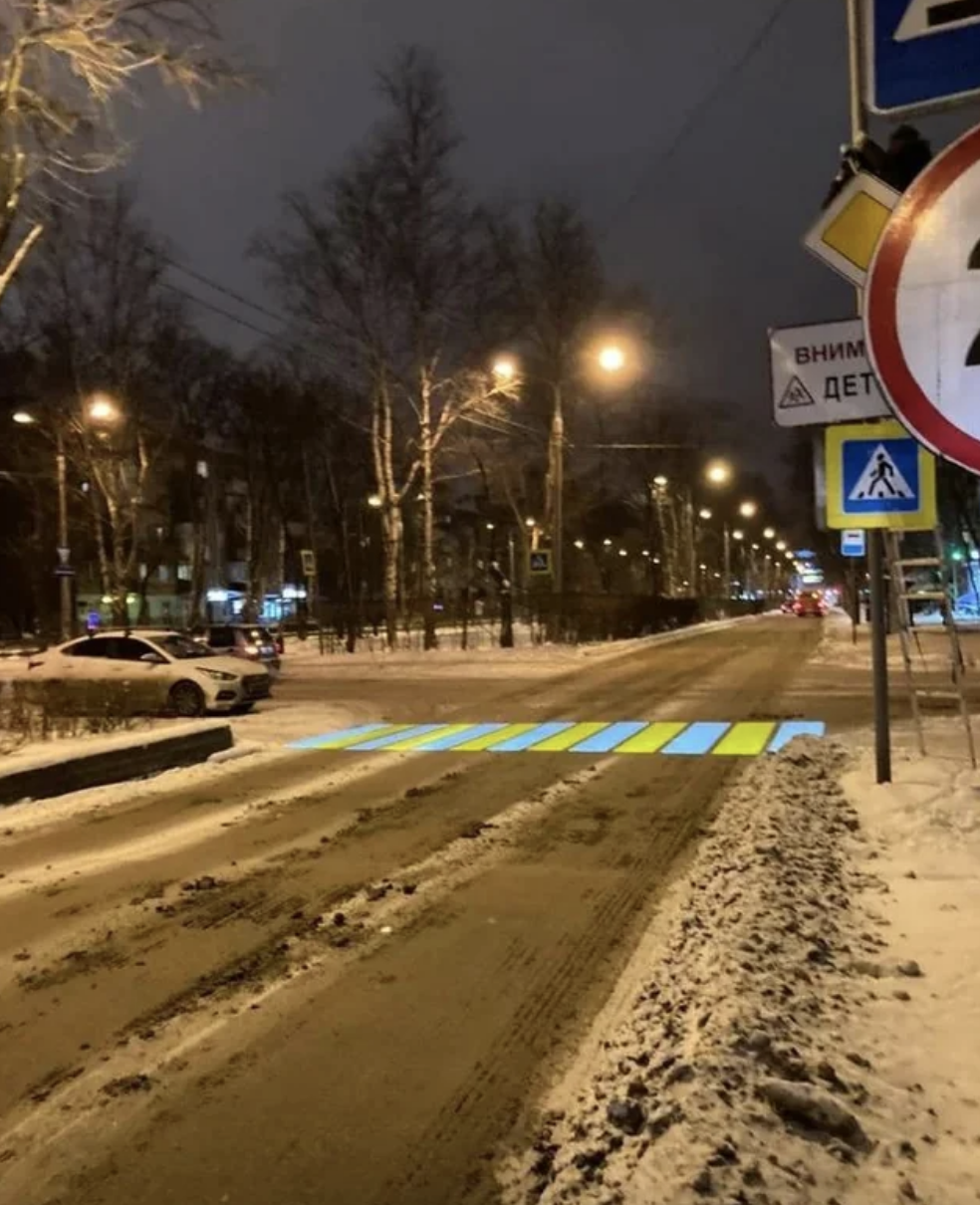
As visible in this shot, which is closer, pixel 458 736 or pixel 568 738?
pixel 568 738

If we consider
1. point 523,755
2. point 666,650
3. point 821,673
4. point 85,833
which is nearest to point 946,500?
point 666,650

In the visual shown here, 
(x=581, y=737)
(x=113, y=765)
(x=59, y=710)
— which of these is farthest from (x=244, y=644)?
(x=113, y=765)

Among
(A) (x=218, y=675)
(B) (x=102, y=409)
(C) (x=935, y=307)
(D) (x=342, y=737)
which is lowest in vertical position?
(D) (x=342, y=737)

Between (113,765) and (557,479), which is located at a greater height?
(557,479)

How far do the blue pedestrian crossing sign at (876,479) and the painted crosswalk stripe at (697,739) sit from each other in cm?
482

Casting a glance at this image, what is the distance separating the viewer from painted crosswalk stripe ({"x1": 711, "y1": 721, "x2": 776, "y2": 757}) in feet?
45.4

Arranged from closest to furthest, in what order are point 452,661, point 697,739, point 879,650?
1. point 879,650
2. point 697,739
3. point 452,661

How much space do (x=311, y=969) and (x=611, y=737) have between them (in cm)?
1009

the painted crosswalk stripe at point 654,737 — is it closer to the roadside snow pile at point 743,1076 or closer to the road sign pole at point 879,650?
the road sign pole at point 879,650

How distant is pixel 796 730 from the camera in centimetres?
1625

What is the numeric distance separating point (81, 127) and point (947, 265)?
15.1m

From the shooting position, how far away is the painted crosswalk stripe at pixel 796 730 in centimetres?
1485

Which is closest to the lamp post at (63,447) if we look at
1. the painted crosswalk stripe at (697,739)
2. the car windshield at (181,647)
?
the car windshield at (181,647)

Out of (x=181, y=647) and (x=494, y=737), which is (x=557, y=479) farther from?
(x=494, y=737)
